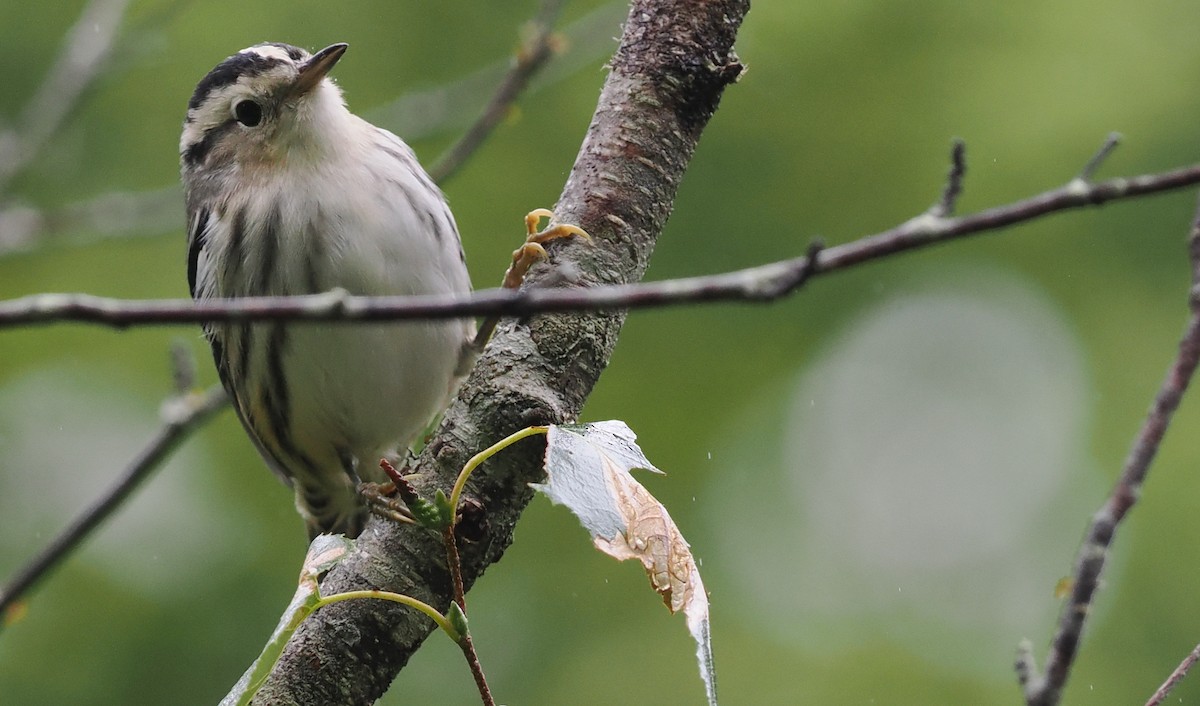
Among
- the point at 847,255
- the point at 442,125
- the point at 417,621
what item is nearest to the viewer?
the point at 847,255

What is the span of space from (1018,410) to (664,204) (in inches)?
363

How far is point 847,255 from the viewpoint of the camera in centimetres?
123

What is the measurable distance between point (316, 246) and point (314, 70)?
61cm

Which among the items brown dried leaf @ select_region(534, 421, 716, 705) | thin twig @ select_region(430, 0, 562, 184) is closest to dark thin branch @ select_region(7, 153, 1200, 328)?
brown dried leaf @ select_region(534, 421, 716, 705)

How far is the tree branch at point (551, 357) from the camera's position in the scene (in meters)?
2.49

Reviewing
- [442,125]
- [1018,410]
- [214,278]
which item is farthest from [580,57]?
[1018,410]

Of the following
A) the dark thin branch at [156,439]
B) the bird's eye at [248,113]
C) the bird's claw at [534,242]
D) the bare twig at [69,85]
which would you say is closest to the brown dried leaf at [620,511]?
the dark thin branch at [156,439]

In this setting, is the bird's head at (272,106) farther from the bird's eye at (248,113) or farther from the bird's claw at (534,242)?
the bird's claw at (534,242)

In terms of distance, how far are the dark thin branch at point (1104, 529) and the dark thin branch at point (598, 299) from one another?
0.99 feet

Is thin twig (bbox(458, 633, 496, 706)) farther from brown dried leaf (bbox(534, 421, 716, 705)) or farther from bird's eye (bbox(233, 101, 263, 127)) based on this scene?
bird's eye (bbox(233, 101, 263, 127))

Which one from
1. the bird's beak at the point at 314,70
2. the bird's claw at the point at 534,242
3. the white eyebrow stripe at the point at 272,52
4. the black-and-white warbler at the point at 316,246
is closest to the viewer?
the bird's claw at the point at 534,242

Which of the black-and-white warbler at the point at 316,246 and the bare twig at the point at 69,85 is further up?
the bare twig at the point at 69,85

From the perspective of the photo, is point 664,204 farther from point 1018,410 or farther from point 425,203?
point 1018,410

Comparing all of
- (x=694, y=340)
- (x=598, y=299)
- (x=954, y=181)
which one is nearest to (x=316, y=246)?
(x=954, y=181)
